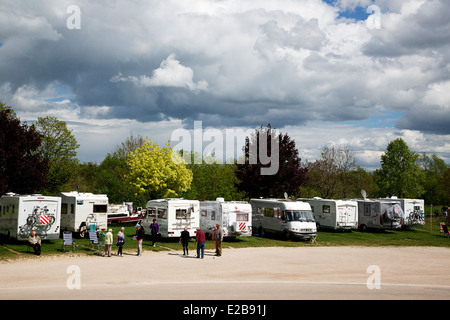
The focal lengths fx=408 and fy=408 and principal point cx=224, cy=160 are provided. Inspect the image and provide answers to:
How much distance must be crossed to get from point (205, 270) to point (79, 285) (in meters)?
5.39

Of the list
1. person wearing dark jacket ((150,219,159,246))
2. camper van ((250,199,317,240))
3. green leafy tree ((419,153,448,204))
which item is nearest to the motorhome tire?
camper van ((250,199,317,240))

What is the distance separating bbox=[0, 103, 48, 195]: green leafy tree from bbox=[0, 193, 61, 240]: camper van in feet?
23.0

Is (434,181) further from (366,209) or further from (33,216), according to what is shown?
(33,216)

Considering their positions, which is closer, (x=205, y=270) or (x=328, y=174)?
(x=205, y=270)

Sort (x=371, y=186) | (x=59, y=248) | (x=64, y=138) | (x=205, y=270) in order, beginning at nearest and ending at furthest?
1. (x=205, y=270)
2. (x=59, y=248)
3. (x=64, y=138)
4. (x=371, y=186)

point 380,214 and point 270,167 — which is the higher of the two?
point 270,167

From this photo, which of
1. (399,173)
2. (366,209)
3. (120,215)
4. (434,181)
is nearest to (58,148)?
(120,215)

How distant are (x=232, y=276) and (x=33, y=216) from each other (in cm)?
1241

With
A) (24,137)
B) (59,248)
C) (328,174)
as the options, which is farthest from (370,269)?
(328,174)

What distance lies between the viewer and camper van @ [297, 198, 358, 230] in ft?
116

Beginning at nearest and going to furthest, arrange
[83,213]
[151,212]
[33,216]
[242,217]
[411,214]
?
[33,216] → [83,213] → [242,217] → [151,212] → [411,214]

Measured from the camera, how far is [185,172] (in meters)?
43.2

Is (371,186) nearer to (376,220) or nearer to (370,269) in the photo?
(376,220)

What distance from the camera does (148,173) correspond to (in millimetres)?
40812
